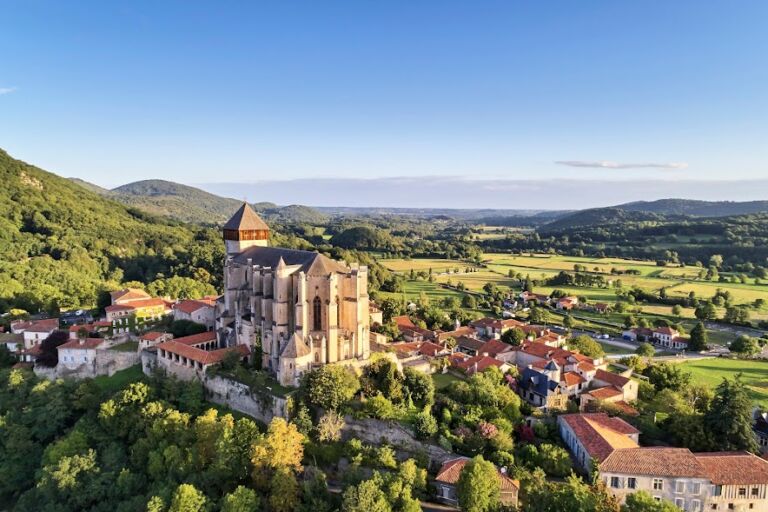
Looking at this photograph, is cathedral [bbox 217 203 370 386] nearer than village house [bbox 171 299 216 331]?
Yes

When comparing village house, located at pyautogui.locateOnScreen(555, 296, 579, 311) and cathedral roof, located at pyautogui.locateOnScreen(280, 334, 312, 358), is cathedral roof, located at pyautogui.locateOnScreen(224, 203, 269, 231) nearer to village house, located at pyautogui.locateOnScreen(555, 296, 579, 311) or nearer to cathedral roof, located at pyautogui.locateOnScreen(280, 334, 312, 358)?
cathedral roof, located at pyautogui.locateOnScreen(280, 334, 312, 358)

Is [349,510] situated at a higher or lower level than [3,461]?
higher

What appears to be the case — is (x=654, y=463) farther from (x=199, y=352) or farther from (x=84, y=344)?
(x=84, y=344)

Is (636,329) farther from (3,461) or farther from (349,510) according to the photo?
(3,461)

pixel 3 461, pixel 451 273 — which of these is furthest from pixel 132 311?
pixel 451 273

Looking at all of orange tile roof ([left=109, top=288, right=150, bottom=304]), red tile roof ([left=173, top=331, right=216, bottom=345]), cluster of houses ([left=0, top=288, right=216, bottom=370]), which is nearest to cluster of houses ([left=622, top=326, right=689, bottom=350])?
red tile roof ([left=173, top=331, right=216, bottom=345])

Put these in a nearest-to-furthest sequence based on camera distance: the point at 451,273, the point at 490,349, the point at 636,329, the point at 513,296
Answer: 1. the point at 490,349
2. the point at 636,329
3. the point at 513,296
4. the point at 451,273
